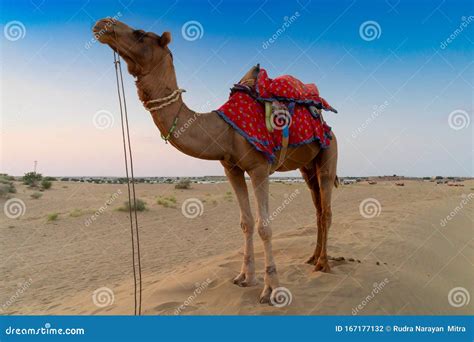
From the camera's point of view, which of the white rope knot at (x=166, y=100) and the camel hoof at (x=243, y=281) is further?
the camel hoof at (x=243, y=281)

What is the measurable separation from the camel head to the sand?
2916 mm

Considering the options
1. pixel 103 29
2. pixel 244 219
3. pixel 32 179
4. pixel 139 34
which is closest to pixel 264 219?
pixel 244 219

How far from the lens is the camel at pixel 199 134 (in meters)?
3.73

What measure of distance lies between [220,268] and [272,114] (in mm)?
2856

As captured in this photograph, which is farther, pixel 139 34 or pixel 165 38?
pixel 165 38

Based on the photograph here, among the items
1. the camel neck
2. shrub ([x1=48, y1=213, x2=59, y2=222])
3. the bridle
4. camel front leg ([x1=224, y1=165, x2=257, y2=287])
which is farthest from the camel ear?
shrub ([x1=48, y1=213, x2=59, y2=222])

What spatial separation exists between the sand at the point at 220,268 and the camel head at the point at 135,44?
2.92 meters

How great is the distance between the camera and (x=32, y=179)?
3114 cm

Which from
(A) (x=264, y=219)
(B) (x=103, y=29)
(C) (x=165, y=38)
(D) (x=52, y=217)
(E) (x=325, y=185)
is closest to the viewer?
(B) (x=103, y=29)

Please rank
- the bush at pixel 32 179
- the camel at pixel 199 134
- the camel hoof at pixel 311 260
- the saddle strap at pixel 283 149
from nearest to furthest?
1. the camel at pixel 199 134
2. the saddle strap at pixel 283 149
3. the camel hoof at pixel 311 260
4. the bush at pixel 32 179

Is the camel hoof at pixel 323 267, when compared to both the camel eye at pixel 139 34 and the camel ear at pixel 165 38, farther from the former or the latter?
the camel eye at pixel 139 34

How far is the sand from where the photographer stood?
4875 millimetres

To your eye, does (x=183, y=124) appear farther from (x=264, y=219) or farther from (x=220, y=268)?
(x=220, y=268)

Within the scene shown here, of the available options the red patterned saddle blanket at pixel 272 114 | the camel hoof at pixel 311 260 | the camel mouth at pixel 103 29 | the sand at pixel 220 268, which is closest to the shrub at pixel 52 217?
the sand at pixel 220 268
